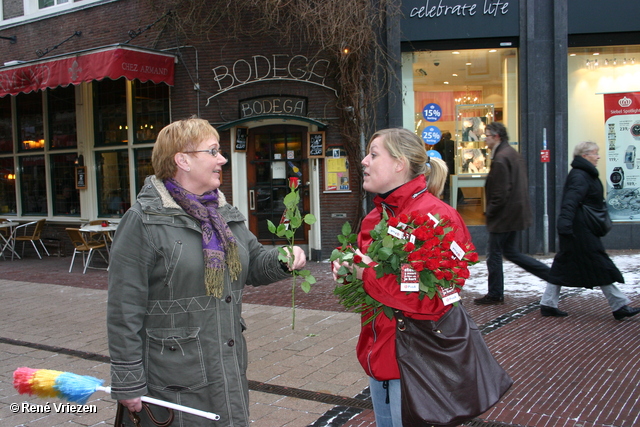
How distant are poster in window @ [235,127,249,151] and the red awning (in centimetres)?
182

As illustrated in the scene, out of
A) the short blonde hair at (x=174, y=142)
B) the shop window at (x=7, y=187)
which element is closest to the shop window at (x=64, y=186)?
the shop window at (x=7, y=187)

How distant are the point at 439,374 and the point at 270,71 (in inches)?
388

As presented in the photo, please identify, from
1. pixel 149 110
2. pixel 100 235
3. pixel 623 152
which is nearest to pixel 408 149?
pixel 623 152

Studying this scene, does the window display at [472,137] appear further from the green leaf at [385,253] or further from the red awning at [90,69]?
the green leaf at [385,253]

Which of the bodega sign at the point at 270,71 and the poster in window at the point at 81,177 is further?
the poster in window at the point at 81,177

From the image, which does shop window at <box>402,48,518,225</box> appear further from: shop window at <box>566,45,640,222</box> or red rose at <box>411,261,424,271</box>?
red rose at <box>411,261,424,271</box>

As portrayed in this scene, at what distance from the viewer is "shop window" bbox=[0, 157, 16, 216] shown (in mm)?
15695

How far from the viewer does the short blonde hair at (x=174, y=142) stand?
8.55 feet

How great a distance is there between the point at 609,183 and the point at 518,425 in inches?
346

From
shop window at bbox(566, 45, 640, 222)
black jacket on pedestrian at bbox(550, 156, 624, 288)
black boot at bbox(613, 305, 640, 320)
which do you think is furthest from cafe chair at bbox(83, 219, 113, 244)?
shop window at bbox(566, 45, 640, 222)

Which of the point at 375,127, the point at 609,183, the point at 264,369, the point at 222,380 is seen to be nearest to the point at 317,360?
the point at 264,369

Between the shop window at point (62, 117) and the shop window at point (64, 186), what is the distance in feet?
1.14

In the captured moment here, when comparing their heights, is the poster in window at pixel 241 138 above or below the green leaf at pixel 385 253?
above

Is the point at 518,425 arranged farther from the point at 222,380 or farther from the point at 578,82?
the point at 578,82
